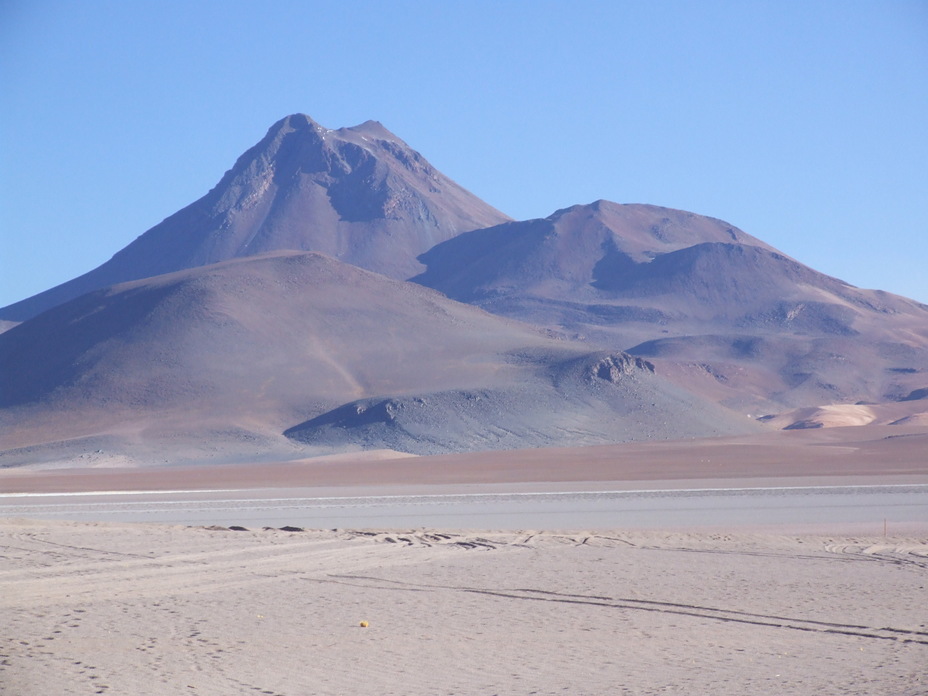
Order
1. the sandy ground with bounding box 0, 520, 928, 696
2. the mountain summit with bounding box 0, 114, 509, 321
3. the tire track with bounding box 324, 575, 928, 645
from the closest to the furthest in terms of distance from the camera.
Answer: the sandy ground with bounding box 0, 520, 928, 696, the tire track with bounding box 324, 575, 928, 645, the mountain summit with bounding box 0, 114, 509, 321

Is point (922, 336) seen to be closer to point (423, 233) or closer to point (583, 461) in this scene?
point (423, 233)

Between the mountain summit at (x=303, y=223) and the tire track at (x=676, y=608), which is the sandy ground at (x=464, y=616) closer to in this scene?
the tire track at (x=676, y=608)

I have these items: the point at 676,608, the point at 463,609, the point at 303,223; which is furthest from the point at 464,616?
the point at 303,223

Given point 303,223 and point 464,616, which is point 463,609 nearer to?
point 464,616

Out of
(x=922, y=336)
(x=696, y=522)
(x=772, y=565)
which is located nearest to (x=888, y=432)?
(x=696, y=522)

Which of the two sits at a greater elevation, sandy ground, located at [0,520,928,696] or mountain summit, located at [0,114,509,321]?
mountain summit, located at [0,114,509,321]

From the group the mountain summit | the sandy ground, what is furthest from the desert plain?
the mountain summit

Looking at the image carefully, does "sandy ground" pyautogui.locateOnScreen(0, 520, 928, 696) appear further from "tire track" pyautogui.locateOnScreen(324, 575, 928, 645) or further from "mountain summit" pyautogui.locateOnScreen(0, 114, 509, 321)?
"mountain summit" pyautogui.locateOnScreen(0, 114, 509, 321)
